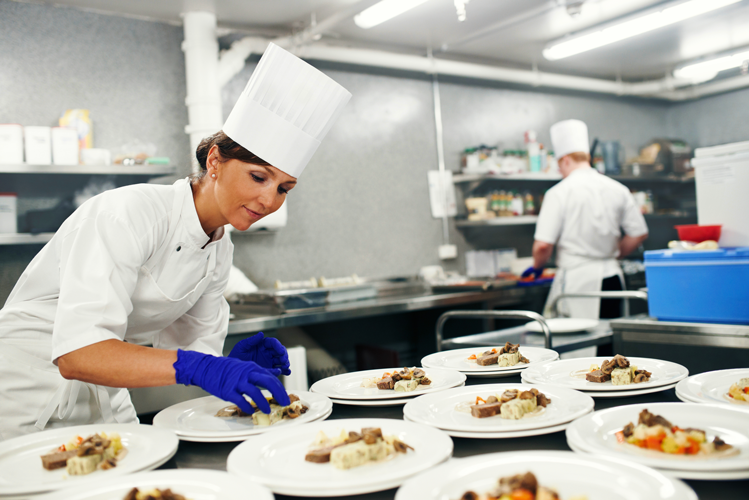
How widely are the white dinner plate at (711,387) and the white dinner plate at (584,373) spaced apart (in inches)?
1.8

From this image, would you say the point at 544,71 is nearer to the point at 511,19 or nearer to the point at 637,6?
the point at 637,6

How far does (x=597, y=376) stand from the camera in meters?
1.29

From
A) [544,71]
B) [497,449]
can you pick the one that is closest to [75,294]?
[497,449]

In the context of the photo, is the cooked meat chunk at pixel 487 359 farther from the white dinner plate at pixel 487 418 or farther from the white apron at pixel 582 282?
the white apron at pixel 582 282

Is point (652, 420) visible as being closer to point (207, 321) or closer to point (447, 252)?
point (207, 321)

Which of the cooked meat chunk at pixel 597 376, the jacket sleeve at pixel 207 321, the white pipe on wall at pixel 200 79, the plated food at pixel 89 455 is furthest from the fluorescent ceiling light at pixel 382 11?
the plated food at pixel 89 455

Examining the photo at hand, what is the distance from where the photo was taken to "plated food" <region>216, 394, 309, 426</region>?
114 centimetres

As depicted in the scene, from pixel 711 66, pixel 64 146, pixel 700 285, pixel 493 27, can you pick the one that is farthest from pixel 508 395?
pixel 711 66

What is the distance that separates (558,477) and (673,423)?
1.08ft

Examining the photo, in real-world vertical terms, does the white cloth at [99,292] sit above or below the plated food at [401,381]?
above

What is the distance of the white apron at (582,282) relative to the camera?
367cm

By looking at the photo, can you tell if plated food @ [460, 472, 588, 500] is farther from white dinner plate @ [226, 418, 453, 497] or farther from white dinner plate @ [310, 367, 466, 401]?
white dinner plate @ [310, 367, 466, 401]

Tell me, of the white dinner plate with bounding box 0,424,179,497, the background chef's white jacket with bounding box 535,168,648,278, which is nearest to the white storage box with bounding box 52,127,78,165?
the white dinner plate with bounding box 0,424,179,497

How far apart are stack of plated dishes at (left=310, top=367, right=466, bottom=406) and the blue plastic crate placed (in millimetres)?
955
